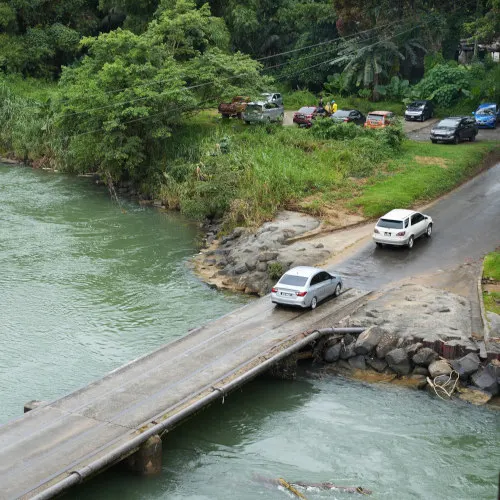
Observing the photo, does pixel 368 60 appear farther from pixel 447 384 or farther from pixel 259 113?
pixel 447 384

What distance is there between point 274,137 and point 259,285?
809 inches

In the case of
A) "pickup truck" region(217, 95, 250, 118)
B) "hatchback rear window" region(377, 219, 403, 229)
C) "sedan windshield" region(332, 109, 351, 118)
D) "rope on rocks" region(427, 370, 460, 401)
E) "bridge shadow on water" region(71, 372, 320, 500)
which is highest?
"pickup truck" region(217, 95, 250, 118)

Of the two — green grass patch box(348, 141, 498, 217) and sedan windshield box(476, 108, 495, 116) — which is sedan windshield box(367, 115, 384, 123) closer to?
green grass patch box(348, 141, 498, 217)

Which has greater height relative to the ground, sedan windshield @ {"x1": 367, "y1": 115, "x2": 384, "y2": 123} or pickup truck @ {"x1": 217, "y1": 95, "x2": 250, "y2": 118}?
pickup truck @ {"x1": 217, "y1": 95, "x2": 250, "y2": 118}

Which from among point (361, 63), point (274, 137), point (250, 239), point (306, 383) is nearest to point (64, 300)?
point (250, 239)

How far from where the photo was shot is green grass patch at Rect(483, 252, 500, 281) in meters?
36.4

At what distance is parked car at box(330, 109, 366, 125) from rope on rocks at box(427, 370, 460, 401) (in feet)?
114

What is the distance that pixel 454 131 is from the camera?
58.1 meters

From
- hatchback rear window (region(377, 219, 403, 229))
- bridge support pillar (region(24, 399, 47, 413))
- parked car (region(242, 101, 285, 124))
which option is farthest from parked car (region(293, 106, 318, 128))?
bridge support pillar (region(24, 399, 47, 413))

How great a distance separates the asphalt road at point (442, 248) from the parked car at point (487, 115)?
16282 millimetres

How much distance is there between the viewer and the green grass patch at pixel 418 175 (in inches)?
1838

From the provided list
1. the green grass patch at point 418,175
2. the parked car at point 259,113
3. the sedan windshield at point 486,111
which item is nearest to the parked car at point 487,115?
the sedan windshield at point 486,111

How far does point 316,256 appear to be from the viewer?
130 feet

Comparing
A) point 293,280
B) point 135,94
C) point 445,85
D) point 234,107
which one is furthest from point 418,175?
point 293,280
